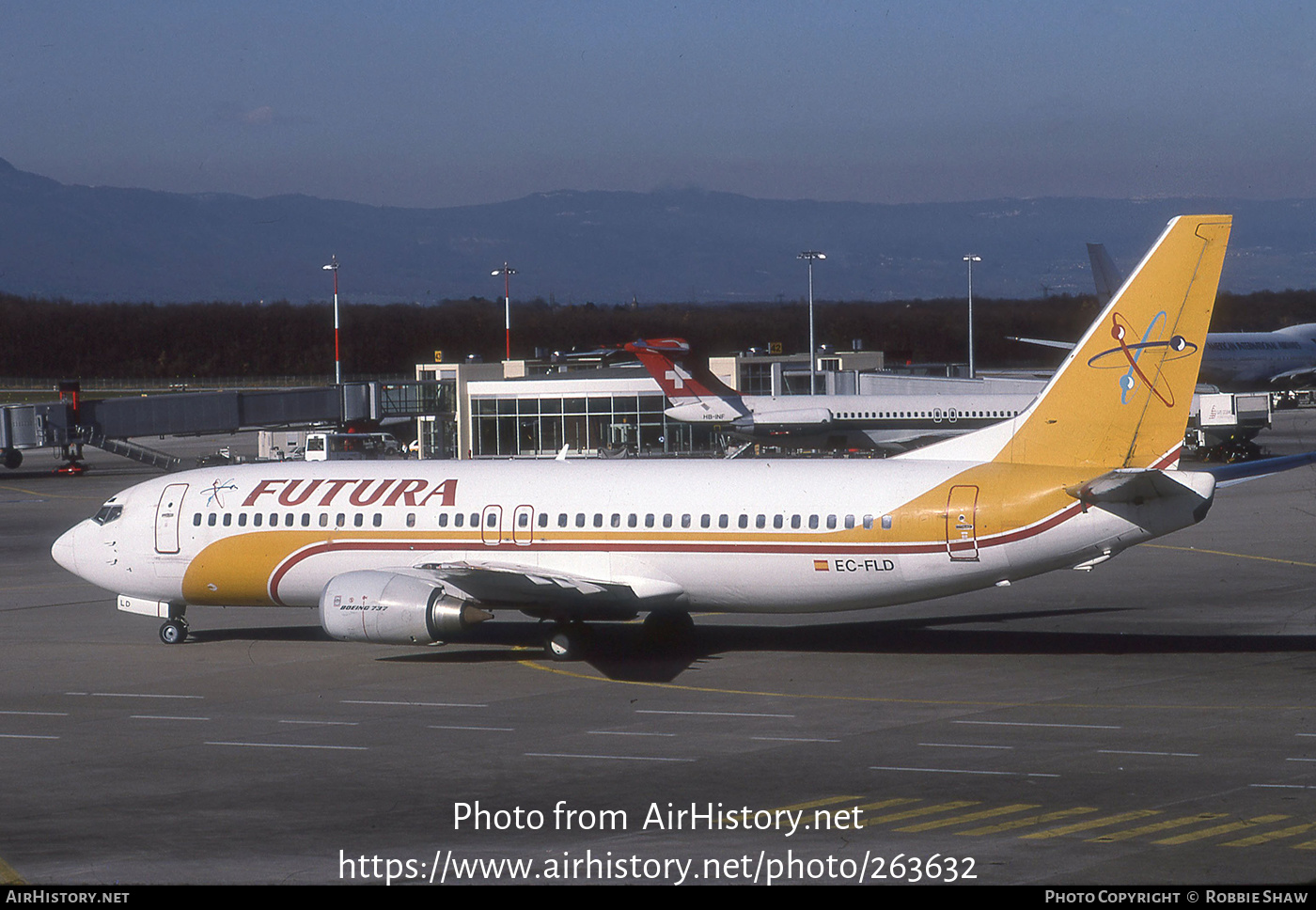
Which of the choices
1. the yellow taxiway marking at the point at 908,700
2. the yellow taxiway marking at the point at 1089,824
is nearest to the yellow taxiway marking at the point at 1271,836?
the yellow taxiway marking at the point at 1089,824

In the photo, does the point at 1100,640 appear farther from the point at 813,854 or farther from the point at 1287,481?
the point at 1287,481

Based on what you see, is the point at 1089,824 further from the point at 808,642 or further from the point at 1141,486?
the point at 808,642

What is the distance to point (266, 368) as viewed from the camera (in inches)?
7825

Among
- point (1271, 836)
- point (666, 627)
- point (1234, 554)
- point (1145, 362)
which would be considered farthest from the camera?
point (1234, 554)

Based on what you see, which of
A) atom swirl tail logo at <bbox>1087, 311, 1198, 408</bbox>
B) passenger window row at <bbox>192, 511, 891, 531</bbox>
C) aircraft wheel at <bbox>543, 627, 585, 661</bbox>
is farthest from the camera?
aircraft wheel at <bbox>543, 627, 585, 661</bbox>

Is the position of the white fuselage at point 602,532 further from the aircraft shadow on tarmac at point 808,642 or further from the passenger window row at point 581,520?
the aircraft shadow on tarmac at point 808,642

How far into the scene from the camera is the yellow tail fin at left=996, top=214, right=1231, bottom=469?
90.8 feet

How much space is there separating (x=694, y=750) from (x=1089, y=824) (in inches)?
261

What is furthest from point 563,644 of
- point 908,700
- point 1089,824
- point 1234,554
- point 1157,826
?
point 1234,554

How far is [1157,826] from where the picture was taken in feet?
56.6

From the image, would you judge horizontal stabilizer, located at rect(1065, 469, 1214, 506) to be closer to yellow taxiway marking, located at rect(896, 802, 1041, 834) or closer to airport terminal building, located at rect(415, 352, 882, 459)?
yellow taxiway marking, located at rect(896, 802, 1041, 834)

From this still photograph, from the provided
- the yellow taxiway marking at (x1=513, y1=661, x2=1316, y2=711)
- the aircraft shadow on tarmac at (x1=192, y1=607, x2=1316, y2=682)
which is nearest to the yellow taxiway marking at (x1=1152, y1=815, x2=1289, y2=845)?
the yellow taxiway marking at (x1=513, y1=661, x2=1316, y2=711)

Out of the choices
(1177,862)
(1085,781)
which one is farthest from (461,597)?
(1177,862)

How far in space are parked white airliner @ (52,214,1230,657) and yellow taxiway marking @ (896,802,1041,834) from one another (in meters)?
10.00
